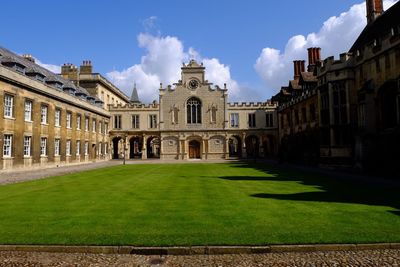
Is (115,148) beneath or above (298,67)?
beneath

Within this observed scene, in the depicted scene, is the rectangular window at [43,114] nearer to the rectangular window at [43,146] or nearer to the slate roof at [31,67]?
the rectangular window at [43,146]

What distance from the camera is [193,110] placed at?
5344 centimetres

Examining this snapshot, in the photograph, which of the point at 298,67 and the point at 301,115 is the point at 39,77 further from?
the point at 298,67

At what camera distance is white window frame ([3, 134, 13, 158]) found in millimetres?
25219

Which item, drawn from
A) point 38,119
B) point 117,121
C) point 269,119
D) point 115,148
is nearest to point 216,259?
point 38,119

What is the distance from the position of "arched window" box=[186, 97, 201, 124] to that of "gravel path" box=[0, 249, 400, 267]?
47.4 m

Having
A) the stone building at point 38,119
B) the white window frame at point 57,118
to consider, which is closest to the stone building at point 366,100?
the stone building at point 38,119

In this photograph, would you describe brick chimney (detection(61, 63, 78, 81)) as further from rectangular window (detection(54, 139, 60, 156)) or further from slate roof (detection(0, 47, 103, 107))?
rectangular window (detection(54, 139, 60, 156))

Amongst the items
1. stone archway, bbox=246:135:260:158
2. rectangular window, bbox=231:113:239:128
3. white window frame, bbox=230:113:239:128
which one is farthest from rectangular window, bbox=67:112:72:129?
stone archway, bbox=246:135:260:158

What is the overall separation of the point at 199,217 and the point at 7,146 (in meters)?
23.2

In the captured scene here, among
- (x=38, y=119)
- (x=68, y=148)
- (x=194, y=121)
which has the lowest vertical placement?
(x=68, y=148)

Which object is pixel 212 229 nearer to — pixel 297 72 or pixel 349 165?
pixel 349 165

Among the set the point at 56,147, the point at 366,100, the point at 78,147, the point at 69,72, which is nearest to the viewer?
the point at 366,100

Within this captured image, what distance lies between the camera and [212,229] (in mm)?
7410
